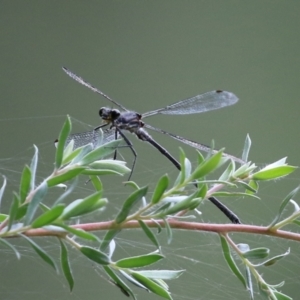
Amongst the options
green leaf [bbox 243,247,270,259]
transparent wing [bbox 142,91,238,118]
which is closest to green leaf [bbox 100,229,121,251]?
green leaf [bbox 243,247,270,259]

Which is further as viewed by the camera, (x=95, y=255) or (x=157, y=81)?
(x=157, y=81)

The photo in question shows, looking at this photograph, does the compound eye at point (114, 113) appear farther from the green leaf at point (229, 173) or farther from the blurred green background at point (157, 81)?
the blurred green background at point (157, 81)

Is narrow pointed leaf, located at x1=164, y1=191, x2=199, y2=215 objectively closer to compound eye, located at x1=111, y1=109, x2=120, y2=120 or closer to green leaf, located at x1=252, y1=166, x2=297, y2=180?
green leaf, located at x1=252, y1=166, x2=297, y2=180

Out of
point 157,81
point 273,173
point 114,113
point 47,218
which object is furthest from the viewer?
point 157,81

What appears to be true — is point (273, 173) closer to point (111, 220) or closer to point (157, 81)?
point (111, 220)

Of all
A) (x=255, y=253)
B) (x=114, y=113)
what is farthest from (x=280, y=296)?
(x=114, y=113)

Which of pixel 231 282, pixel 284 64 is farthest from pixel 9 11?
pixel 231 282
